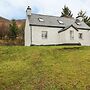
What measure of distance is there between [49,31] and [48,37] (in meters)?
Result: 0.93

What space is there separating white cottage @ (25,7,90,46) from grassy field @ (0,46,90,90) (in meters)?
14.8

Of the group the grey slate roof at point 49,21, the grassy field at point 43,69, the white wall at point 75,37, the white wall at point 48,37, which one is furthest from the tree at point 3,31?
the grassy field at point 43,69

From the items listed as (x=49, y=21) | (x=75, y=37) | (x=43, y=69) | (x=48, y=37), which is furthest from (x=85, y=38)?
(x=43, y=69)

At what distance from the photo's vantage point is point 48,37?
36.3 m

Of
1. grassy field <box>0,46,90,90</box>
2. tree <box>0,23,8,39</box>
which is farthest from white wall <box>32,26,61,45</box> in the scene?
→ grassy field <box>0,46,90,90</box>

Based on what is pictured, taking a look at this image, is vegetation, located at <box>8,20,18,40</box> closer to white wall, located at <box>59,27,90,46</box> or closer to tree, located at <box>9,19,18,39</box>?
tree, located at <box>9,19,18,39</box>

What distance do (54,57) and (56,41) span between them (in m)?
19.0

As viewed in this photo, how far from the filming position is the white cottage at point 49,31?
35.3 metres

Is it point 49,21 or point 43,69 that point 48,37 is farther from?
point 43,69

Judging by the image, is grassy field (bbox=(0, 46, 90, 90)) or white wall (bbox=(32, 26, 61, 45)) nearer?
grassy field (bbox=(0, 46, 90, 90))

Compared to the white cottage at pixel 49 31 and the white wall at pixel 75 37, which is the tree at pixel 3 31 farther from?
the white wall at pixel 75 37

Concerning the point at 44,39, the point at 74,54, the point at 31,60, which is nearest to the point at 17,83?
the point at 31,60

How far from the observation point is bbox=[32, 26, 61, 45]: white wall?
35.3 meters

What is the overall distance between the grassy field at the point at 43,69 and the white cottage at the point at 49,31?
14.8 meters
